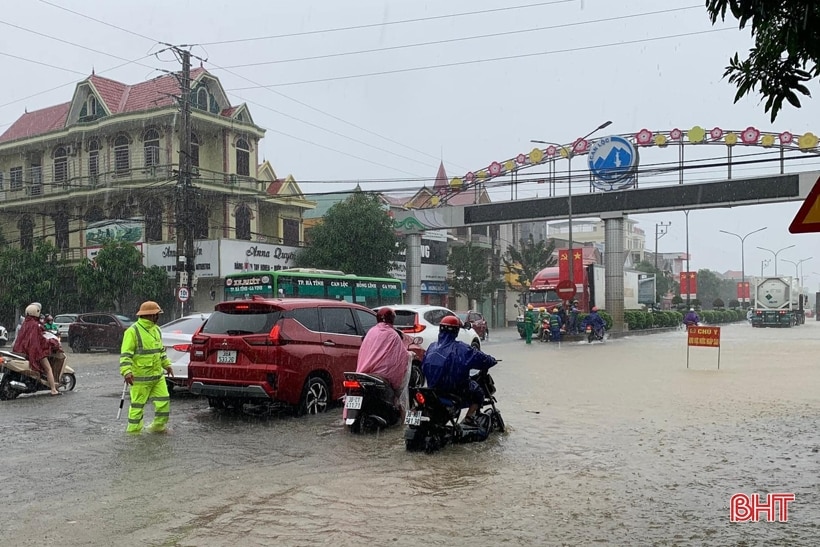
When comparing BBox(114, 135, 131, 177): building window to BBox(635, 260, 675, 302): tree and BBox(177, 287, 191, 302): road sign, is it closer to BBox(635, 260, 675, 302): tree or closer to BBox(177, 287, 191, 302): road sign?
BBox(177, 287, 191, 302): road sign

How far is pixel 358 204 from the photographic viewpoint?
42.0 m

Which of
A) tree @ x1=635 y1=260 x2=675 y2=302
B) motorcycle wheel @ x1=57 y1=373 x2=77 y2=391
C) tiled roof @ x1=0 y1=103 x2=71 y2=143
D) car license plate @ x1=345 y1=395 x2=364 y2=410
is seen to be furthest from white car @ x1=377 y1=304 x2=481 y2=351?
tree @ x1=635 y1=260 x2=675 y2=302

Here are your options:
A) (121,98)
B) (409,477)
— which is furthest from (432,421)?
(121,98)

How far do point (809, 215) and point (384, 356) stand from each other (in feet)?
17.5

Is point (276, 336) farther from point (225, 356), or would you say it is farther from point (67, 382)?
point (67, 382)

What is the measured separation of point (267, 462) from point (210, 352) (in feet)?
9.51

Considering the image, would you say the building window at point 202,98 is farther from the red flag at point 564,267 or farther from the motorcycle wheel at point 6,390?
the motorcycle wheel at point 6,390

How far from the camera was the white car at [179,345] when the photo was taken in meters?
12.8

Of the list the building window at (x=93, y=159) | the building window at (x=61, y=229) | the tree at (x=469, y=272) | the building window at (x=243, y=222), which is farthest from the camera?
the tree at (x=469, y=272)

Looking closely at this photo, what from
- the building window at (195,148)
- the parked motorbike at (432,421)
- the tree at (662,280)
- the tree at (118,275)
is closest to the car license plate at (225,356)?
the parked motorbike at (432,421)

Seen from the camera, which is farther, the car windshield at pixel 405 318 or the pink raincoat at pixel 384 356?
the car windshield at pixel 405 318

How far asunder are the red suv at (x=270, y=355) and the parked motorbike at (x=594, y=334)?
77.1ft

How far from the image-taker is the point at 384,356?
9.51 meters

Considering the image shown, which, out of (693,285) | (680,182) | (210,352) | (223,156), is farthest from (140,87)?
(693,285)
